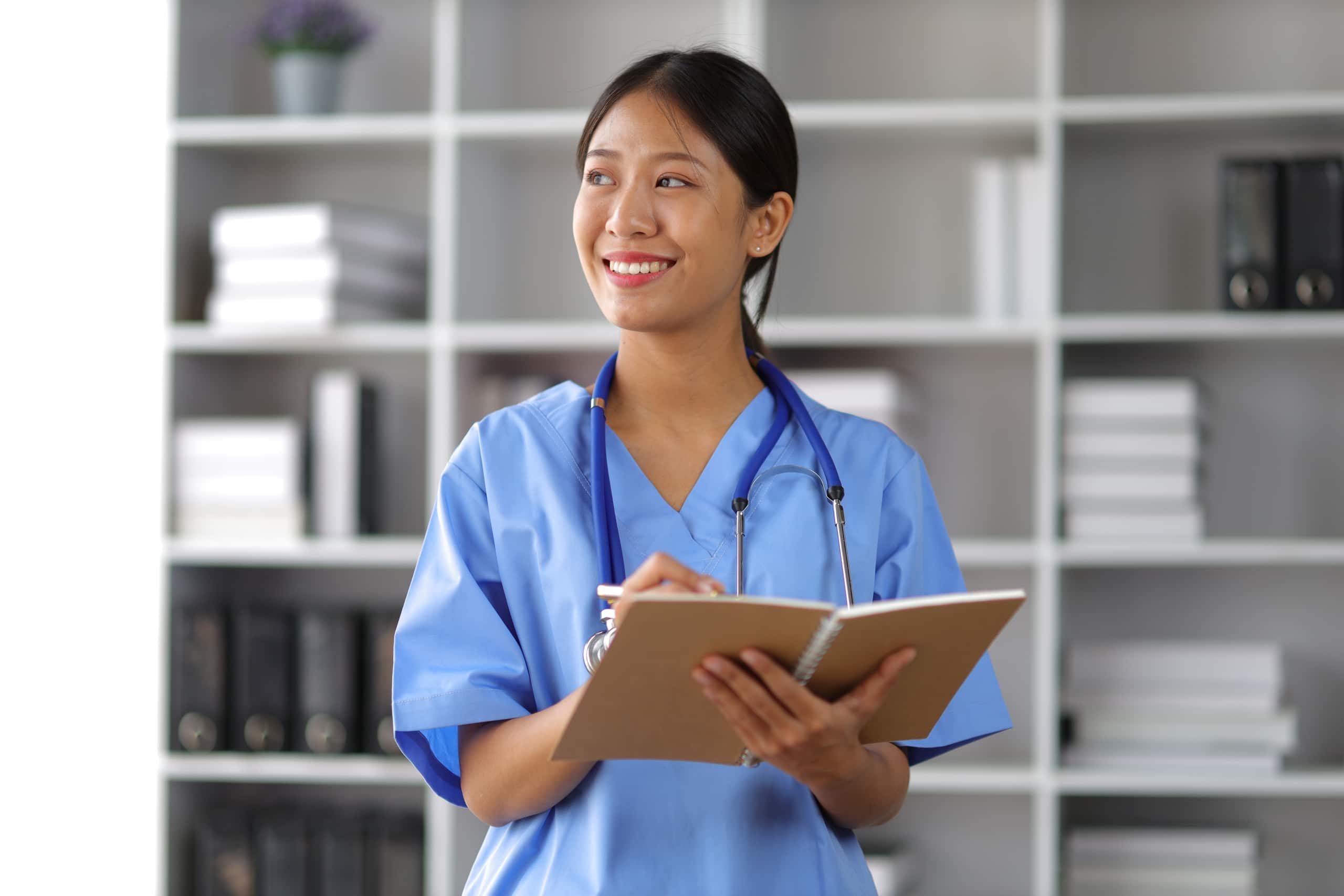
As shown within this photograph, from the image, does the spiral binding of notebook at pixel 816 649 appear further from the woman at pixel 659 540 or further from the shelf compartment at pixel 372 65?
the shelf compartment at pixel 372 65

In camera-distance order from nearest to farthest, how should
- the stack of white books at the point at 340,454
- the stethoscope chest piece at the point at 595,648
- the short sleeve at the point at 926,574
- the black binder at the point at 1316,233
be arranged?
the stethoscope chest piece at the point at 595,648
the short sleeve at the point at 926,574
the black binder at the point at 1316,233
the stack of white books at the point at 340,454

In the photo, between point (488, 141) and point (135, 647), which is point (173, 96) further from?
point (135, 647)

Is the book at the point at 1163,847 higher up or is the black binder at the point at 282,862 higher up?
the book at the point at 1163,847

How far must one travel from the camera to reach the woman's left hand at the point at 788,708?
2.97ft

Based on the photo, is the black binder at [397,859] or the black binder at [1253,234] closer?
the black binder at [1253,234]

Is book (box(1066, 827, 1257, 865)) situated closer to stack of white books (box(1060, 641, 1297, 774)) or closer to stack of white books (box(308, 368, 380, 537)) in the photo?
stack of white books (box(1060, 641, 1297, 774))

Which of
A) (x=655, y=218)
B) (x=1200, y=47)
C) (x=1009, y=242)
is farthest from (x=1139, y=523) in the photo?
(x=655, y=218)

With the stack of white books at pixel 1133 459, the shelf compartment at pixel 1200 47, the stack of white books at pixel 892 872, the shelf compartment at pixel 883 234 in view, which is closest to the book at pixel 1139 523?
the stack of white books at pixel 1133 459

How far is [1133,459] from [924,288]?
0.55 metres

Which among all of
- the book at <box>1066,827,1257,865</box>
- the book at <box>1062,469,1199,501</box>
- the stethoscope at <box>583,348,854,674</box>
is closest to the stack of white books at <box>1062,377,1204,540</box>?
the book at <box>1062,469,1199,501</box>

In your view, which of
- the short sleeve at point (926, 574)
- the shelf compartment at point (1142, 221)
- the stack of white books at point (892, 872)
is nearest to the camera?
the short sleeve at point (926, 574)

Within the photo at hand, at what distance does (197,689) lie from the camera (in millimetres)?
2393

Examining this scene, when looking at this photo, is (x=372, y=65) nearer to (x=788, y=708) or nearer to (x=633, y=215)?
(x=633, y=215)

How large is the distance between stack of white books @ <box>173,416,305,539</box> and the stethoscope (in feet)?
4.40
